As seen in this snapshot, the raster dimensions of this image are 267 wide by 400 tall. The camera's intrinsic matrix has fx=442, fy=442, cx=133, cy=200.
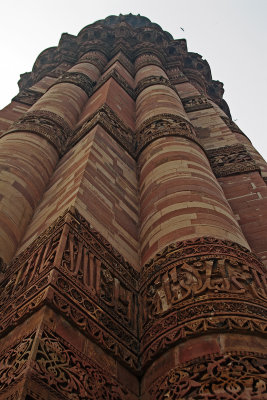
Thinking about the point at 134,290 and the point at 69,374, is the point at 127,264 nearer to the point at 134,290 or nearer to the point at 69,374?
the point at 134,290

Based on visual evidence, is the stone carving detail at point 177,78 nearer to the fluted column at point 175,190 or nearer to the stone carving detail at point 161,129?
the fluted column at point 175,190

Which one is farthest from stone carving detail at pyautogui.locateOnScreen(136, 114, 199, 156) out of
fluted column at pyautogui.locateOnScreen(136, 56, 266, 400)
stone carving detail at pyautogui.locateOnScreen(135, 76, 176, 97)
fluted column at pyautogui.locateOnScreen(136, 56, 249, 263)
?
stone carving detail at pyautogui.locateOnScreen(135, 76, 176, 97)

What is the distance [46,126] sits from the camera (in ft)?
25.5

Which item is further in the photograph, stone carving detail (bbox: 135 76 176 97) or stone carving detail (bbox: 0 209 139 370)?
stone carving detail (bbox: 135 76 176 97)

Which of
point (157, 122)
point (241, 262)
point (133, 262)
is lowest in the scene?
point (241, 262)

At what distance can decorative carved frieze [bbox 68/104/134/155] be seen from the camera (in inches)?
281

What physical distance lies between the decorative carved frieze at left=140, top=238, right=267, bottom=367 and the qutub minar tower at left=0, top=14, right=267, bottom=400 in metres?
0.01

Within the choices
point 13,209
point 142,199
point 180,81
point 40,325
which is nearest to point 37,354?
point 40,325

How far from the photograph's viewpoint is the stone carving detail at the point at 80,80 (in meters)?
11.1

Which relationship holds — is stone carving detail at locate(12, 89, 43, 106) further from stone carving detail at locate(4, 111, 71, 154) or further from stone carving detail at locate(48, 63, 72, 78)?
stone carving detail at locate(4, 111, 71, 154)

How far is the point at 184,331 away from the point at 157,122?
16.8ft

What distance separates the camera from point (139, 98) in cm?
1047

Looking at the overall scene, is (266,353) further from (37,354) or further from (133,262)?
(133,262)

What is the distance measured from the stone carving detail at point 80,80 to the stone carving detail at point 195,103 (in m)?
2.62
